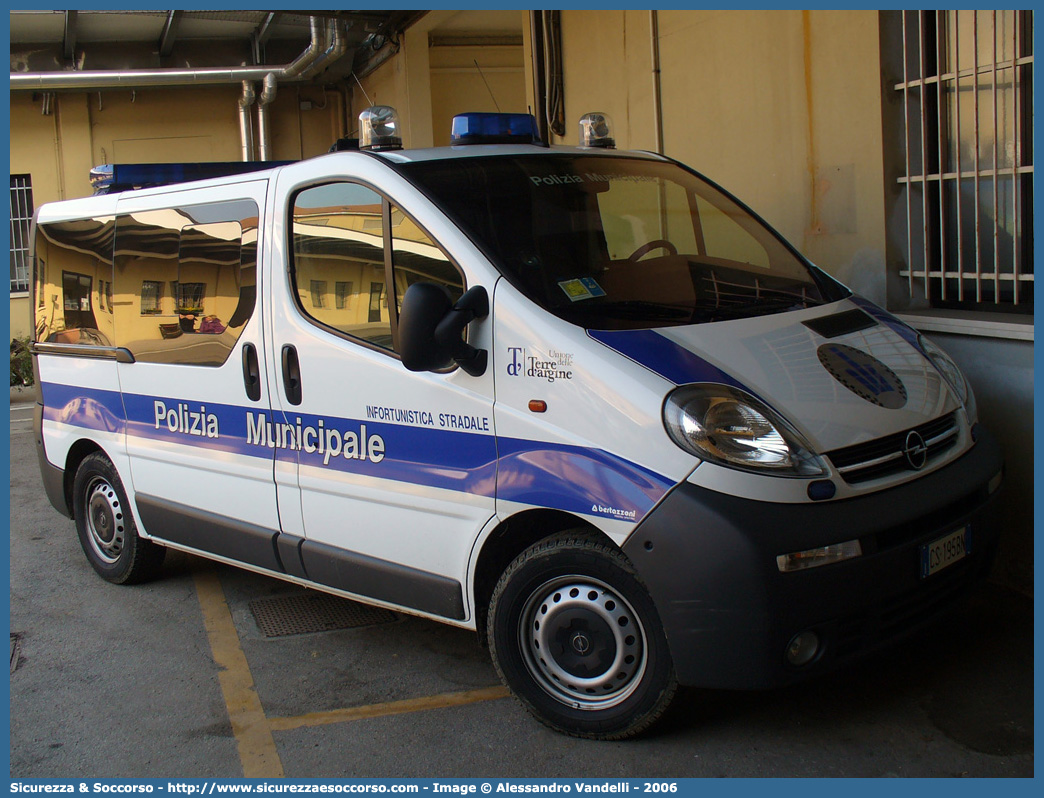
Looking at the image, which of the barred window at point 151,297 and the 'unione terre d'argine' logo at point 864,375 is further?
the barred window at point 151,297

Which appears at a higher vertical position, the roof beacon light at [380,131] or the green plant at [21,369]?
the roof beacon light at [380,131]

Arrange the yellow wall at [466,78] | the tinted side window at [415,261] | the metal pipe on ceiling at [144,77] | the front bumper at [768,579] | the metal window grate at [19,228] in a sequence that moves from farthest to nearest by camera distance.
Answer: the metal window grate at [19,228] < the metal pipe on ceiling at [144,77] < the yellow wall at [466,78] < the tinted side window at [415,261] < the front bumper at [768,579]

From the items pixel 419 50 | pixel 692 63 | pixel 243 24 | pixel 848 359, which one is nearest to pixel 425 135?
pixel 419 50

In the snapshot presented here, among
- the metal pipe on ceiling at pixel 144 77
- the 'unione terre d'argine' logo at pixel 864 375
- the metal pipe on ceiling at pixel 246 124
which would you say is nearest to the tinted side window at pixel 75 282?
the 'unione terre d'argine' logo at pixel 864 375

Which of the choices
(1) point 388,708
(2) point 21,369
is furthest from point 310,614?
(2) point 21,369

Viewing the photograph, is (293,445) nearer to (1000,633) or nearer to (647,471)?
(647,471)

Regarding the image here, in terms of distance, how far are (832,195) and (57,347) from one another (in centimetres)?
425

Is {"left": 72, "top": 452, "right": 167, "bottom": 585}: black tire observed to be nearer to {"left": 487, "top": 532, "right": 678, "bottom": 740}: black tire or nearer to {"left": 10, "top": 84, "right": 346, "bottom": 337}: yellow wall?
{"left": 487, "top": 532, "right": 678, "bottom": 740}: black tire

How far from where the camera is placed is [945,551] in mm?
3178

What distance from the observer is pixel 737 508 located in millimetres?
2881

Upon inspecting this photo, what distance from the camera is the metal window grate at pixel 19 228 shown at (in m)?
15.7

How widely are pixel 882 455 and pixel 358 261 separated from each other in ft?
6.43

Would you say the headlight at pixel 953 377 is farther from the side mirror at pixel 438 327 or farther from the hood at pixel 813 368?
the side mirror at pixel 438 327

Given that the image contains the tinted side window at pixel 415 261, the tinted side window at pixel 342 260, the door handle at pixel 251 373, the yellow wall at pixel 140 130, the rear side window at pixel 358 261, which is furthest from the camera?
the yellow wall at pixel 140 130
